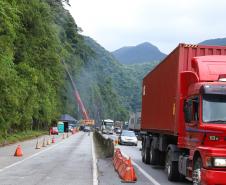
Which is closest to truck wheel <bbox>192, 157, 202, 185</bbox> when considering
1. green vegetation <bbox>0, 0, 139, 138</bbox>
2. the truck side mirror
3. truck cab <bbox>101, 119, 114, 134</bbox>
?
the truck side mirror

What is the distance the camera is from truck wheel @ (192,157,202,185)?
42.1 feet

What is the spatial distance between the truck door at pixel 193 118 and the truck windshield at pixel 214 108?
0.89 ft

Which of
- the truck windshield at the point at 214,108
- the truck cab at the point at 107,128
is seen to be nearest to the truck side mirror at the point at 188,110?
the truck windshield at the point at 214,108

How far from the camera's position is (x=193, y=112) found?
1363 cm

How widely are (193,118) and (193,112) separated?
0.52 ft

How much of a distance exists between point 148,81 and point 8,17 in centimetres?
1081

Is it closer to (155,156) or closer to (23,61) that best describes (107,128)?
(23,61)

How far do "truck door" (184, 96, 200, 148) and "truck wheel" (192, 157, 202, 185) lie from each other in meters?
0.48

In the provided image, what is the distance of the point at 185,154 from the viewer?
1602 cm

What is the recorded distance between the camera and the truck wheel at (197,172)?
12.8 metres

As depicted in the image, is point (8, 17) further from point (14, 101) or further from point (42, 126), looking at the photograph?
point (42, 126)

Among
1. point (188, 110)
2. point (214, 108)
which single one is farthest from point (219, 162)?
point (188, 110)

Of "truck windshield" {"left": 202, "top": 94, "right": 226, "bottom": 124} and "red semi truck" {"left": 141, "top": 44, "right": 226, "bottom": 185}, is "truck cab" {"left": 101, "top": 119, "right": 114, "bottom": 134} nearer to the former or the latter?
"red semi truck" {"left": 141, "top": 44, "right": 226, "bottom": 185}

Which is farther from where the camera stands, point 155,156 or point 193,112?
point 155,156
